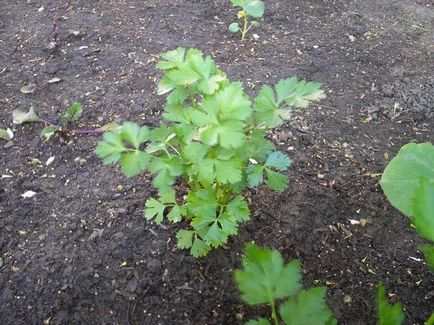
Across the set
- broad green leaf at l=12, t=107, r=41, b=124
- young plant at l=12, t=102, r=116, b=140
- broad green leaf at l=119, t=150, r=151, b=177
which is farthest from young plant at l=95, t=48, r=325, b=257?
broad green leaf at l=12, t=107, r=41, b=124

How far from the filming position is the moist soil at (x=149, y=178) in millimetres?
1304

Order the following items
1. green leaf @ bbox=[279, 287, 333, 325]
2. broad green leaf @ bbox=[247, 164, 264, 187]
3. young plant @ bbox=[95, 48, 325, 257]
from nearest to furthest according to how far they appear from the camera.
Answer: green leaf @ bbox=[279, 287, 333, 325] < young plant @ bbox=[95, 48, 325, 257] < broad green leaf @ bbox=[247, 164, 264, 187]

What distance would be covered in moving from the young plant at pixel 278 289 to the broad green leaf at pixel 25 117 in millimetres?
1245

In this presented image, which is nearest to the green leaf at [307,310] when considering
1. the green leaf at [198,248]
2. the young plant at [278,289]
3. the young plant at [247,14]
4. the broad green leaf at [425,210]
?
the young plant at [278,289]

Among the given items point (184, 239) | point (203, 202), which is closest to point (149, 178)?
point (184, 239)

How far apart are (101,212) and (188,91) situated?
22.2 inches

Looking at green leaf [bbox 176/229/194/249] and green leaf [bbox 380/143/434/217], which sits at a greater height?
green leaf [bbox 380/143/434/217]

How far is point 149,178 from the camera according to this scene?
61.9 inches

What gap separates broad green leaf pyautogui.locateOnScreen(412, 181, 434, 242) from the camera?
2.56 ft

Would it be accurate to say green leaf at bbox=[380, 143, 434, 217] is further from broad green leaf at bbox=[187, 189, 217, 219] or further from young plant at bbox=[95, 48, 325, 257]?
broad green leaf at bbox=[187, 189, 217, 219]

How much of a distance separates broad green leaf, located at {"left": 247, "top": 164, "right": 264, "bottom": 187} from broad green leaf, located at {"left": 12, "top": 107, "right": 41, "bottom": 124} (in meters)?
1.01

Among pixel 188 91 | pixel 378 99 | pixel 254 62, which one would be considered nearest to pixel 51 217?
pixel 188 91

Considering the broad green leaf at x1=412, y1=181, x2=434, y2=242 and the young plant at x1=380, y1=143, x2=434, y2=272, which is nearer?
the broad green leaf at x1=412, y1=181, x2=434, y2=242

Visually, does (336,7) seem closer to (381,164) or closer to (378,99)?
(378,99)
